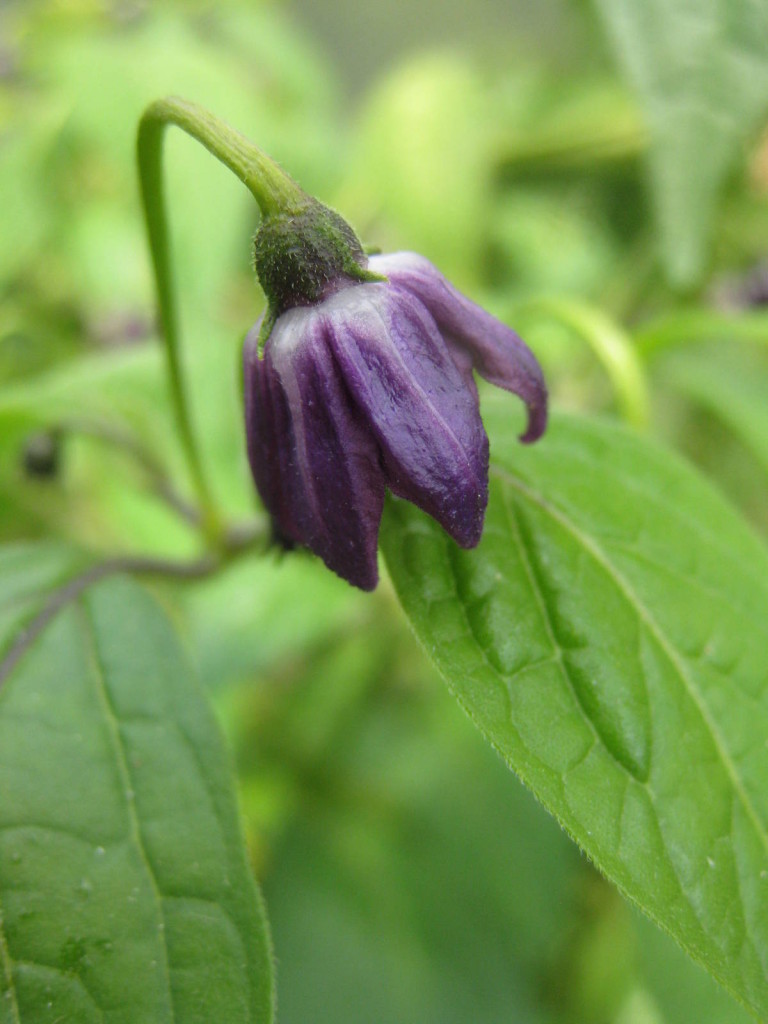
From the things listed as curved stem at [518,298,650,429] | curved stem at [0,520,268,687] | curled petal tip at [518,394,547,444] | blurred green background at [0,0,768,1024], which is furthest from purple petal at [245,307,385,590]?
curved stem at [518,298,650,429]

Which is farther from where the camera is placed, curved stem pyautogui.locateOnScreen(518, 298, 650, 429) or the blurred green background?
the blurred green background

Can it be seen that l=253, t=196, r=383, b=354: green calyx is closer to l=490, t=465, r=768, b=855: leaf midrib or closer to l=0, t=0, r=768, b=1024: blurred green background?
l=490, t=465, r=768, b=855: leaf midrib

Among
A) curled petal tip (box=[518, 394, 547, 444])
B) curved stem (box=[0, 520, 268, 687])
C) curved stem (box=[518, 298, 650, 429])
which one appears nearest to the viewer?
curled petal tip (box=[518, 394, 547, 444])

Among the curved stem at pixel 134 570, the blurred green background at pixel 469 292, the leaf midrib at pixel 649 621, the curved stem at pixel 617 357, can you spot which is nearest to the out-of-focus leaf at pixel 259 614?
the blurred green background at pixel 469 292

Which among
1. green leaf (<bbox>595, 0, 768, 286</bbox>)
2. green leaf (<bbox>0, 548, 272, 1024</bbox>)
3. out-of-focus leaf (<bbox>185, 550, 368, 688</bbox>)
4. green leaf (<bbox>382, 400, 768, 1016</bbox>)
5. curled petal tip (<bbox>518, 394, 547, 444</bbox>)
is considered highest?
green leaf (<bbox>595, 0, 768, 286</bbox>)

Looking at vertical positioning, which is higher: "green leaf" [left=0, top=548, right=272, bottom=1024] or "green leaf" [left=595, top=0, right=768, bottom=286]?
"green leaf" [left=595, top=0, right=768, bottom=286]

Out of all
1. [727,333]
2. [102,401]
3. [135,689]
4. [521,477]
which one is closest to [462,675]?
[521,477]
